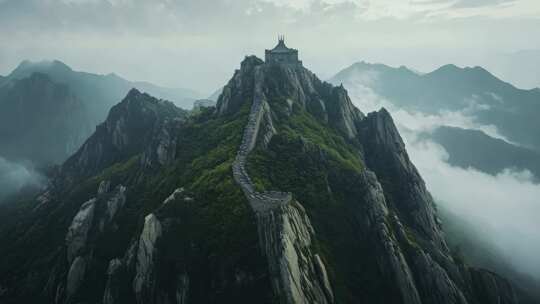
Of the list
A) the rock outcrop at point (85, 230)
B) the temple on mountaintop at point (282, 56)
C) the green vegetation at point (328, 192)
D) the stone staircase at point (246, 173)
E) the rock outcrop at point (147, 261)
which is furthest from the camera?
the temple on mountaintop at point (282, 56)

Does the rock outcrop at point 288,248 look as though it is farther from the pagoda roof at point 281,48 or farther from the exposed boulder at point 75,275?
the pagoda roof at point 281,48

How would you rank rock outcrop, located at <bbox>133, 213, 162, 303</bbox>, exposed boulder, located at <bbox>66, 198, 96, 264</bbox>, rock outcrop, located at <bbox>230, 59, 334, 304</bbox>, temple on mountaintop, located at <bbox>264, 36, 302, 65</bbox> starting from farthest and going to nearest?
1. temple on mountaintop, located at <bbox>264, 36, 302, 65</bbox>
2. exposed boulder, located at <bbox>66, 198, 96, 264</bbox>
3. rock outcrop, located at <bbox>133, 213, 162, 303</bbox>
4. rock outcrop, located at <bbox>230, 59, 334, 304</bbox>

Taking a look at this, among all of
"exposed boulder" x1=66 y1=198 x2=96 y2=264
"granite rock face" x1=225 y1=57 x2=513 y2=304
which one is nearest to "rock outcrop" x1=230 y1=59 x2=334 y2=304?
"granite rock face" x1=225 y1=57 x2=513 y2=304

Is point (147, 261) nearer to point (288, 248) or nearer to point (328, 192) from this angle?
point (288, 248)

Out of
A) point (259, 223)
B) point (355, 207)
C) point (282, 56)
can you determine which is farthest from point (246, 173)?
point (282, 56)

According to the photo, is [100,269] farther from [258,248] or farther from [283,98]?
[283,98]

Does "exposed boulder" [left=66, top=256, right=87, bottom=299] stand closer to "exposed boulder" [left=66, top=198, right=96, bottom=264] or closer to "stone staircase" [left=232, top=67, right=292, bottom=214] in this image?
"exposed boulder" [left=66, top=198, right=96, bottom=264]

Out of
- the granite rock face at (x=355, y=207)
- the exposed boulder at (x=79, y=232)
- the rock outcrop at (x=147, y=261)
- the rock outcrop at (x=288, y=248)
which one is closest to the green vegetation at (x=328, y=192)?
the granite rock face at (x=355, y=207)

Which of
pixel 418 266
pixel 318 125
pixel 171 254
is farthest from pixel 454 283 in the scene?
pixel 318 125
